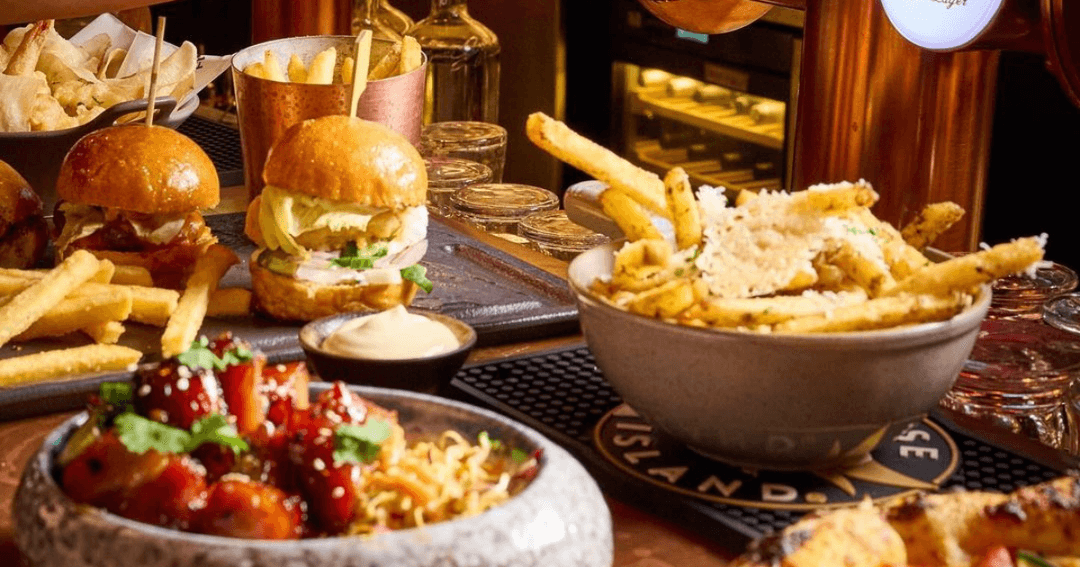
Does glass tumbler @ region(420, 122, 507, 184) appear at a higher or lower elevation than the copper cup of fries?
lower

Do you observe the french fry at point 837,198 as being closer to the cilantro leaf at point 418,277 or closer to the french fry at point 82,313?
the cilantro leaf at point 418,277

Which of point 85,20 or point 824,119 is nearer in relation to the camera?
point 824,119

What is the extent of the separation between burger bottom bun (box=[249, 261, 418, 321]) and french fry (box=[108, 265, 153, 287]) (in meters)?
0.18

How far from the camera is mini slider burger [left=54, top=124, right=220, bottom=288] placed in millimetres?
2361

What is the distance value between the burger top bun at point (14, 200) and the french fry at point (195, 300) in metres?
0.32

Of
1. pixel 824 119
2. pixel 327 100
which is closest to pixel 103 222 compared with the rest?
pixel 327 100

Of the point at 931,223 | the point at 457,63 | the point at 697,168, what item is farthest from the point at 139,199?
the point at 697,168

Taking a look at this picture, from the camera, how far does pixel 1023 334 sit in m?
1.94

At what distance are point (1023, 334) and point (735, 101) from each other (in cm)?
374

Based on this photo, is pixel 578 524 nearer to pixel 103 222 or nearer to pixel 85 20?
pixel 103 222

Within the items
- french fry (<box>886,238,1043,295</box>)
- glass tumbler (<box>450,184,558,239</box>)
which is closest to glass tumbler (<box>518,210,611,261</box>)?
glass tumbler (<box>450,184,558,239</box>)

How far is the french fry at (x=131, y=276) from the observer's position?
7.59ft

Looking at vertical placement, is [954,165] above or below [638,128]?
above

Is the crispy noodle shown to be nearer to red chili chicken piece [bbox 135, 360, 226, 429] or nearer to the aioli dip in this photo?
red chili chicken piece [bbox 135, 360, 226, 429]
